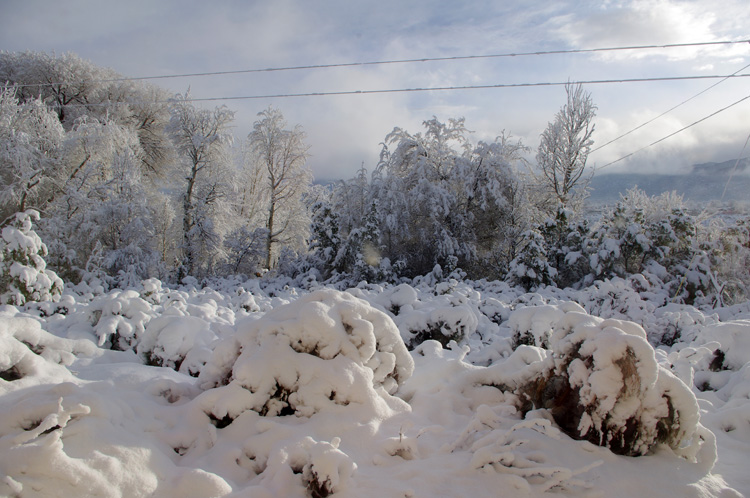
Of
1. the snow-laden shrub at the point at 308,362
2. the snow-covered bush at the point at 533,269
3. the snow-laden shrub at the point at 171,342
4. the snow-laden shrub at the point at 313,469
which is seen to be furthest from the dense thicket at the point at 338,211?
the snow-laden shrub at the point at 313,469

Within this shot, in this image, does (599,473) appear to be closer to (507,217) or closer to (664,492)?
(664,492)

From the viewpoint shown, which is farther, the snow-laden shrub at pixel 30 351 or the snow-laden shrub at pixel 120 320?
the snow-laden shrub at pixel 120 320

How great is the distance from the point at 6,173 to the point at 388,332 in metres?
18.1

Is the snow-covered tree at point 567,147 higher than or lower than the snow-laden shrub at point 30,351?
higher

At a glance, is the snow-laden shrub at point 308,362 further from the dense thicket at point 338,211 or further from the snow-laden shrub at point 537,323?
the dense thicket at point 338,211

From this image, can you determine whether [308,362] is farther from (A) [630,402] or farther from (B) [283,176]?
(B) [283,176]

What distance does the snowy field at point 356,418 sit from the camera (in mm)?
1909

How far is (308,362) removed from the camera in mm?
2812

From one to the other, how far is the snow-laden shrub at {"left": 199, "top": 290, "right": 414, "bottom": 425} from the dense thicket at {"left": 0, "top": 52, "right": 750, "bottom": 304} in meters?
10.3

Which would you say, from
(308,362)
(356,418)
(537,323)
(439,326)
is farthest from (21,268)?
(537,323)

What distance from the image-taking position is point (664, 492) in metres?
2.03

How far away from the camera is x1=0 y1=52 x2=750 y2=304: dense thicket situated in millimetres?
12562

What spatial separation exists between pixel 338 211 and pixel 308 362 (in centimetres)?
1582

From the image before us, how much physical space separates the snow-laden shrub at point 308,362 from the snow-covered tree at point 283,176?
1741 centimetres
